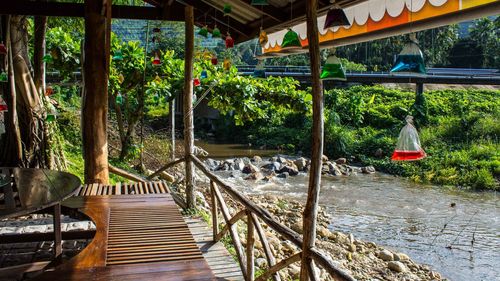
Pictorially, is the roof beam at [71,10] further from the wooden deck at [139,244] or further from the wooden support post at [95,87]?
the wooden deck at [139,244]

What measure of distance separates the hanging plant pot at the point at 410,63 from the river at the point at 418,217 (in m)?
5.15

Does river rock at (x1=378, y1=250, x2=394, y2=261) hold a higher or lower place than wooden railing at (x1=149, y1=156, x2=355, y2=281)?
lower

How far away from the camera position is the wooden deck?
2.19 m

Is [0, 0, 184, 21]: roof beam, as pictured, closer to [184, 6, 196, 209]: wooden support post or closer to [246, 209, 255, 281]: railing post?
[184, 6, 196, 209]: wooden support post


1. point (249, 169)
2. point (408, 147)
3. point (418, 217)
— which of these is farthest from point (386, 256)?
point (249, 169)

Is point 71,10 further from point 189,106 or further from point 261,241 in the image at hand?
point 261,241

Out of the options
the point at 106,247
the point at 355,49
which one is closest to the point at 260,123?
the point at 355,49

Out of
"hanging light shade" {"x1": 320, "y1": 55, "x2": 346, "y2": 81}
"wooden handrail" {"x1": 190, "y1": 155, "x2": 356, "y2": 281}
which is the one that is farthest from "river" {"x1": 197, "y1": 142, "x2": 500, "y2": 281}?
"hanging light shade" {"x1": 320, "y1": 55, "x2": 346, "y2": 81}

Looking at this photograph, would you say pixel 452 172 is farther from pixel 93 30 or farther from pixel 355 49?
pixel 355 49

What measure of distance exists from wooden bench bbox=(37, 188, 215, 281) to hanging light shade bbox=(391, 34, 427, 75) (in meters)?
1.39

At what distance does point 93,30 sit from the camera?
4.65 metres

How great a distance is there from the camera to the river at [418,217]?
7340mm

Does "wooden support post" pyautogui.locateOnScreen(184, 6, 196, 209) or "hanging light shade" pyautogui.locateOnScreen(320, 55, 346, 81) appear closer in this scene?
"hanging light shade" pyautogui.locateOnScreen(320, 55, 346, 81)

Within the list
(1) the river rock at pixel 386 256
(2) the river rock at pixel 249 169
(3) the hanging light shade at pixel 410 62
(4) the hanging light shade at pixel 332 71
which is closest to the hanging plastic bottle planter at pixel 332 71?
(4) the hanging light shade at pixel 332 71
